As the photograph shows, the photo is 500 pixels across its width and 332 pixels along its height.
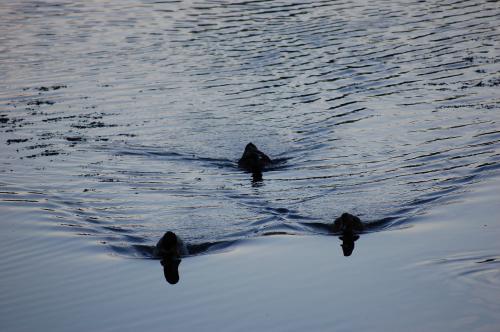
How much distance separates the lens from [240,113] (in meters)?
19.5

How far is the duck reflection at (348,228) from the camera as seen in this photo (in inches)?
503

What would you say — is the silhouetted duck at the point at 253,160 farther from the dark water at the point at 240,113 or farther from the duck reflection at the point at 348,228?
the duck reflection at the point at 348,228

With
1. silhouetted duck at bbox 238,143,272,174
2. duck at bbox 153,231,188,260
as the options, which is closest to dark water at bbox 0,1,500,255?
silhouetted duck at bbox 238,143,272,174

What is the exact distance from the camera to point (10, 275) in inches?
462

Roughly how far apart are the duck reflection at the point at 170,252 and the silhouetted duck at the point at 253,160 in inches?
156

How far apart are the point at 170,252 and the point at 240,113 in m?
7.80

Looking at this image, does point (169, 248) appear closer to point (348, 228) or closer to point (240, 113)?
point (348, 228)

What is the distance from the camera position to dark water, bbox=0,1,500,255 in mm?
14383

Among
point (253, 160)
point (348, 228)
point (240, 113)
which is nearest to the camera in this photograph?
point (348, 228)

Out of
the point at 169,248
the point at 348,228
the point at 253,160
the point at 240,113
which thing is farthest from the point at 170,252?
the point at 240,113

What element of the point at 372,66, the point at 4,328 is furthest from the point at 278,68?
the point at 4,328

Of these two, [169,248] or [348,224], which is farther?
[348,224]

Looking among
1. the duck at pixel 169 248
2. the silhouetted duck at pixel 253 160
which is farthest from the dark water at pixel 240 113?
the duck at pixel 169 248

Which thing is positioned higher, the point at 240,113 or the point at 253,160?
the point at 240,113
